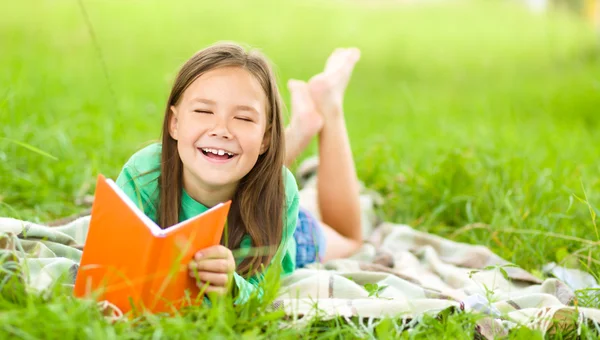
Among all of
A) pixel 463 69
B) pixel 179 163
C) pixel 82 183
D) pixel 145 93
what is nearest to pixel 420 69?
pixel 463 69

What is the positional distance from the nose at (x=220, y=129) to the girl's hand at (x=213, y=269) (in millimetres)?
421

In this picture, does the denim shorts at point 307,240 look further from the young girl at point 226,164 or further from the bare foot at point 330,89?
the bare foot at point 330,89

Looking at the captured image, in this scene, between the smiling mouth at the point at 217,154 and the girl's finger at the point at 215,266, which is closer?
the girl's finger at the point at 215,266

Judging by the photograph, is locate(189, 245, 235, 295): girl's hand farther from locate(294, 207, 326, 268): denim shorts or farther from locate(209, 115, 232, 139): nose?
locate(294, 207, 326, 268): denim shorts

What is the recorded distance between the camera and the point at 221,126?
2.35m

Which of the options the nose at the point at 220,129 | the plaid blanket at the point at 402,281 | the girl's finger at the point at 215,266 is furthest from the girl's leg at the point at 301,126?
Result: the girl's finger at the point at 215,266

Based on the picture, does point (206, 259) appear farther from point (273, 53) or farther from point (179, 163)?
point (273, 53)

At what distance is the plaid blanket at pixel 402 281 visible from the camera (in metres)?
2.23

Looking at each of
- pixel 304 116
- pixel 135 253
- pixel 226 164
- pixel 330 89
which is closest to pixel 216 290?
pixel 135 253

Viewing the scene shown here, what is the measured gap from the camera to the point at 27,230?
240 centimetres

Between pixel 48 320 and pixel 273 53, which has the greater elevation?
pixel 273 53

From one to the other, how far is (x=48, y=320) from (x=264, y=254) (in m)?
0.86

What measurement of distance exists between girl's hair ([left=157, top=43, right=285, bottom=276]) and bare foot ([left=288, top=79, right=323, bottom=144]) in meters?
0.90

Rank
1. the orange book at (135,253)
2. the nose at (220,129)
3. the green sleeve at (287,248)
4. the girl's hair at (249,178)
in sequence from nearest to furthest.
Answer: the orange book at (135,253) < the green sleeve at (287,248) < the nose at (220,129) < the girl's hair at (249,178)
